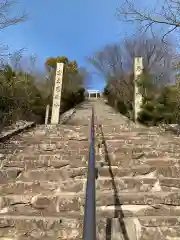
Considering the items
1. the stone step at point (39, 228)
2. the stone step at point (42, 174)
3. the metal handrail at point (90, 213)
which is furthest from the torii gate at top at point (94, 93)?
the metal handrail at point (90, 213)

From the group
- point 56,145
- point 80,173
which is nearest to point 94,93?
point 56,145

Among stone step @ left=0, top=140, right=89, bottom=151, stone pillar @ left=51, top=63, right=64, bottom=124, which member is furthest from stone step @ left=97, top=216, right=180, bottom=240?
stone pillar @ left=51, top=63, right=64, bottom=124

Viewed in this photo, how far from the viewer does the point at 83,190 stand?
359cm

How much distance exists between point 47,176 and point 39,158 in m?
0.87

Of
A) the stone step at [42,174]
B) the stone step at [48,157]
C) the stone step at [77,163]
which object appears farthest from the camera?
the stone step at [48,157]

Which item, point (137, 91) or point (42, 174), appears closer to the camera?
point (42, 174)

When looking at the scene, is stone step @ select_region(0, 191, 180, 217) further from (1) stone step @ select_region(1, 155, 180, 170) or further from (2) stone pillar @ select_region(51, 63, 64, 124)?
(2) stone pillar @ select_region(51, 63, 64, 124)

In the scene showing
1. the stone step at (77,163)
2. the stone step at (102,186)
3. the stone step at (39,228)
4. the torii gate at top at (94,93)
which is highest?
the torii gate at top at (94,93)

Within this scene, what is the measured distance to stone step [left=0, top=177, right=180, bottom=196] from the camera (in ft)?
11.8

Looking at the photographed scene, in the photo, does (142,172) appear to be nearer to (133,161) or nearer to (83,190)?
(133,161)

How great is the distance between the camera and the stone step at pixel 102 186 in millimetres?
3607

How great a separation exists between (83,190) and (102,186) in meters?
0.26

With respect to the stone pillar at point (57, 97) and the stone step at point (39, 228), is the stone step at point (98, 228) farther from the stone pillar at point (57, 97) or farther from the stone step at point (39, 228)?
the stone pillar at point (57, 97)

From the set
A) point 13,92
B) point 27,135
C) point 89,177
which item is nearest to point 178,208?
point 89,177
